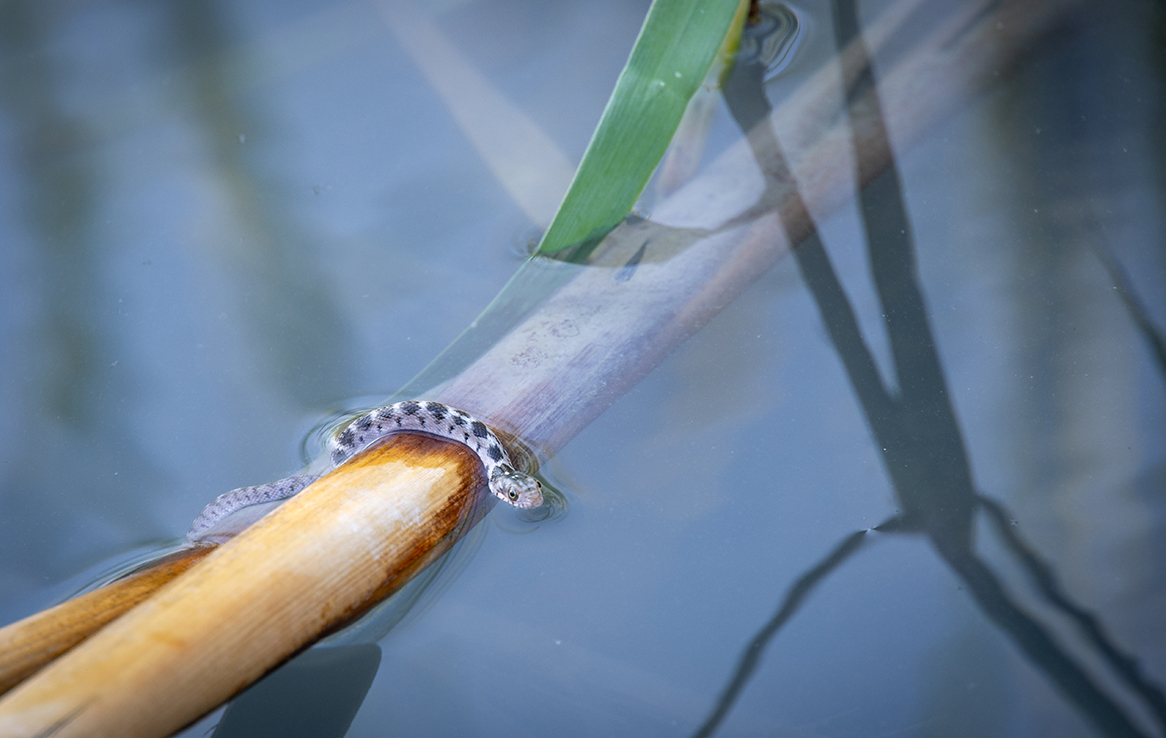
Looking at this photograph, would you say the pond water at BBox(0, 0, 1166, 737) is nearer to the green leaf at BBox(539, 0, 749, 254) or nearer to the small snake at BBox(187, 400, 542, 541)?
the small snake at BBox(187, 400, 542, 541)

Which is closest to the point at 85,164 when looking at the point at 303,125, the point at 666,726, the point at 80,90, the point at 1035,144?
the point at 80,90

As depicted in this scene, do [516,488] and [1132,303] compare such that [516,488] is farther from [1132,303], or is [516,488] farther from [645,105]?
[1132,303]

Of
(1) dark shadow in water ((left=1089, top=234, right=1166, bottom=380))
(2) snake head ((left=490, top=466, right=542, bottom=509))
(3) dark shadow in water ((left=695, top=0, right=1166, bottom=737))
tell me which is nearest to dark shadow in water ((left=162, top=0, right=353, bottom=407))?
(2) snake head ((left=490, top=466, right=542, bottom=509))

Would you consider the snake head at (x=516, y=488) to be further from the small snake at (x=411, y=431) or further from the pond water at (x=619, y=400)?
the pond water at (x=619, y=400)

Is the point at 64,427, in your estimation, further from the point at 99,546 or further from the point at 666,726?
the point at 666,726

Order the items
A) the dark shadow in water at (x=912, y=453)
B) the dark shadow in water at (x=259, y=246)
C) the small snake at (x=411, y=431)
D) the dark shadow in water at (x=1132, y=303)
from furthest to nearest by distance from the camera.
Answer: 1. the dark shadow in water at (x=259, y=246)
2. the dark shadow in water at (x=1132, y=303)
3. the dark shadow in water at (x=912, y=453)
4. the small snake at (x=411, y=431)

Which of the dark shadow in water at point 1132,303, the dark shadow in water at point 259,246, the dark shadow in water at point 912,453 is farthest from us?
the dark shadow in water at point 259,246

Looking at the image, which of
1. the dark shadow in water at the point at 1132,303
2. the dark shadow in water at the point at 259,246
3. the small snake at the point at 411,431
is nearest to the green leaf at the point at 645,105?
the small snake at the point at 411,431

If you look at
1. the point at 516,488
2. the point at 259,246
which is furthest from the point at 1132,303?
the point at 259,246
